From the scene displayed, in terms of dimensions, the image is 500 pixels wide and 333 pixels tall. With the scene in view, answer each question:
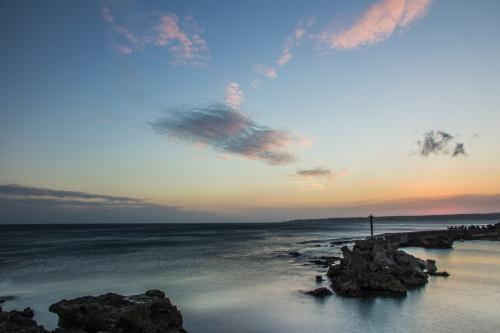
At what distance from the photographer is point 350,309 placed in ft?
101

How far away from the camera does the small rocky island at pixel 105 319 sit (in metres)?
21.2

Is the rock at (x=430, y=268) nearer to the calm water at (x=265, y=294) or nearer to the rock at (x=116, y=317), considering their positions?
the calm water at (x=265, y=294)

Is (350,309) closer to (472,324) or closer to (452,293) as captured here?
(472,324)

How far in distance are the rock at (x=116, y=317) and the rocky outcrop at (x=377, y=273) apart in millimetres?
19134

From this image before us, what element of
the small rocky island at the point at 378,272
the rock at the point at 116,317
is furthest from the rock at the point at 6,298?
the small rocky island at the point at 378,272

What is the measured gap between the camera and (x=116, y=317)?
23.3m

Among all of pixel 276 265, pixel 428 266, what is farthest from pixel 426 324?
pixel 276 265

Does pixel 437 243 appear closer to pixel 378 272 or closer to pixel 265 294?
pixel 378 272

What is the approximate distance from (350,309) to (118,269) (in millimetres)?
38545

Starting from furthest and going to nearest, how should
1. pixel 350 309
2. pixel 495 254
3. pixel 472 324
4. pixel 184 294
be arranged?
pixel 495 254
pixel 184 294
pixel 350 309
pixel 472 324

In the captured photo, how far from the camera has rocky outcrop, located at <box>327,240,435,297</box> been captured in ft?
118

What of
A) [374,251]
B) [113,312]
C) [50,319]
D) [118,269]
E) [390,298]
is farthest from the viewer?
[118,269]

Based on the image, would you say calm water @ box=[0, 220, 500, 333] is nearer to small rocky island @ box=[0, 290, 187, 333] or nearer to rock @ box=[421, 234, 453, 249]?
small rocky island @ box=[0, 290, 187, 333]

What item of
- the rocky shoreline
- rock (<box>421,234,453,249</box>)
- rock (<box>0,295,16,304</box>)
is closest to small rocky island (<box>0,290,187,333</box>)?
rock (<box>0,295,16,304</box>)
